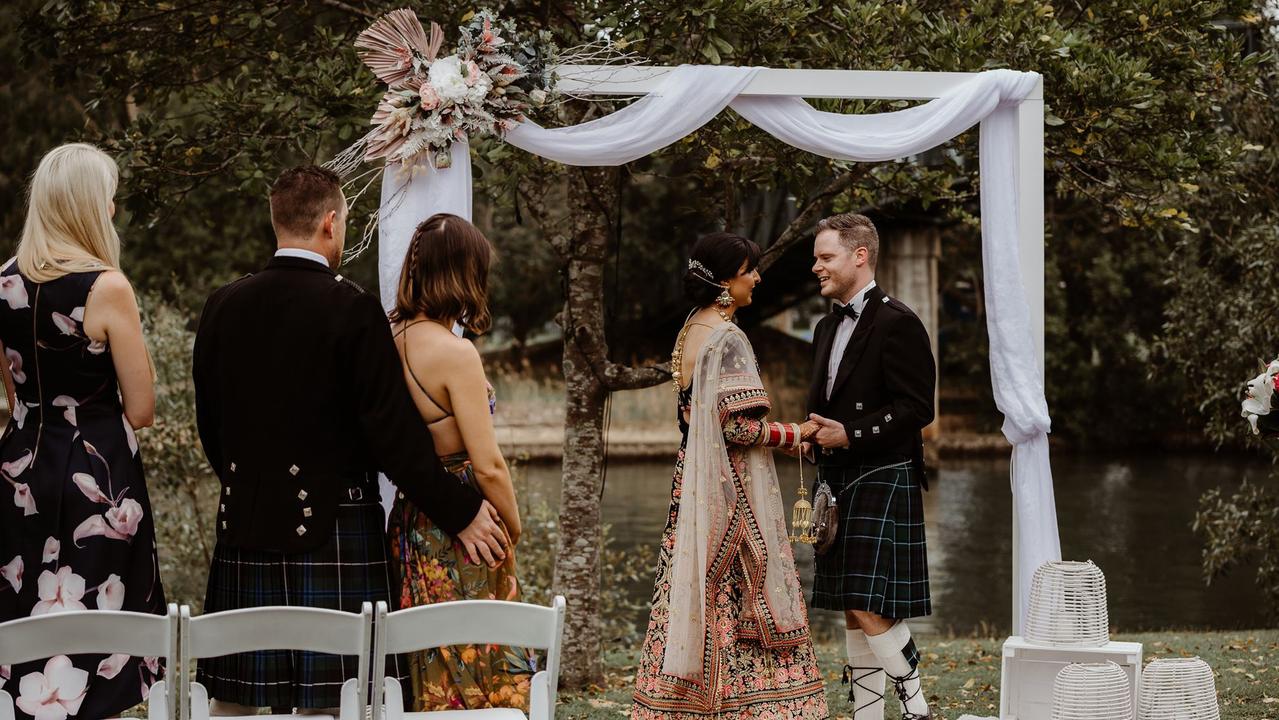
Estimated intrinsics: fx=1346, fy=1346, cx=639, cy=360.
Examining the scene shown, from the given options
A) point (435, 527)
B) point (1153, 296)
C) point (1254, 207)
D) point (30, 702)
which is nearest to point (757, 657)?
point (435, 527)

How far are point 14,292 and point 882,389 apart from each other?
9.01ft

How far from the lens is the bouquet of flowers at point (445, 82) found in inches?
182

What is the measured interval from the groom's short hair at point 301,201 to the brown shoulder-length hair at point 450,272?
267 mm

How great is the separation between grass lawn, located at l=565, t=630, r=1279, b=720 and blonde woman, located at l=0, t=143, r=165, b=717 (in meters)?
2.52

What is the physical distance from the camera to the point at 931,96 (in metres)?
5.24

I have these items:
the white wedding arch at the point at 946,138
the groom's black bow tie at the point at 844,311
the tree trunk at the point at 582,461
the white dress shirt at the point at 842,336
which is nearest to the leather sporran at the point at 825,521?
the white dress shirt at the point at 842,336

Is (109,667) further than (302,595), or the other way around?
(109,667)

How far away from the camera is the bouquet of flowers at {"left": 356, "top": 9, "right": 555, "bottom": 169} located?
4629 mm

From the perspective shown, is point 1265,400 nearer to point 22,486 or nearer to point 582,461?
point 582,461

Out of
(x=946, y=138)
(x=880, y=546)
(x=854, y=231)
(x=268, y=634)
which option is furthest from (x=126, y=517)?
(x=946, y=138)

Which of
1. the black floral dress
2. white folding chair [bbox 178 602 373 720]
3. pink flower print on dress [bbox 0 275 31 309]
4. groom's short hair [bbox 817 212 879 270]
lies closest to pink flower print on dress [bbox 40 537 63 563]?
the black floral dress

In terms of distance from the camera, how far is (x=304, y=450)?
3395 mm

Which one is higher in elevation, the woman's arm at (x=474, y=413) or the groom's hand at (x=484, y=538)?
the woman's arm at (x=474, y=413)

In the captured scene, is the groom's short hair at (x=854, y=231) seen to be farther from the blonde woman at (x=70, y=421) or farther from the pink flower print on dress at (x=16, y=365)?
the pink flower print on dress at (x=16, y=365)
